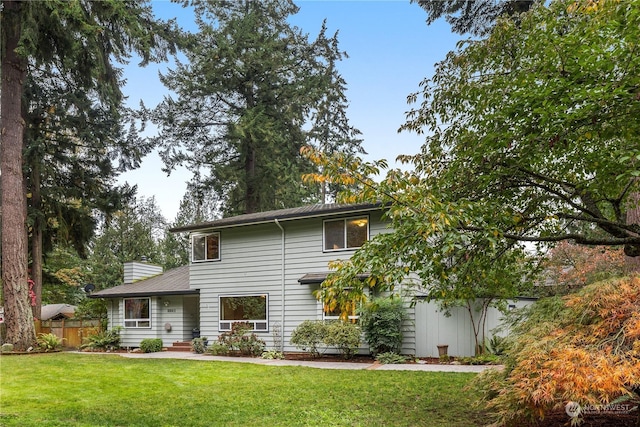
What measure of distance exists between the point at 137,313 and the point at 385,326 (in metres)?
10.9

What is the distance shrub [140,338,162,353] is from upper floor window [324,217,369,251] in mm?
7397

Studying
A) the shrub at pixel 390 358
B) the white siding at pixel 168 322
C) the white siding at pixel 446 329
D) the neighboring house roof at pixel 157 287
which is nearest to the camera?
the shrub at pixel 390 358

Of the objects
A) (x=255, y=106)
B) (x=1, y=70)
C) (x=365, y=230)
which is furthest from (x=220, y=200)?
(x=365, y=230)

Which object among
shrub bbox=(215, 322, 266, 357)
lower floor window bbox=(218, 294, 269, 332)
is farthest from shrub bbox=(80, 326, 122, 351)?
Result: shrub bbox=(215, 322, 266, 357)

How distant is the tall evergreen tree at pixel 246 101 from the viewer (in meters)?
23.4

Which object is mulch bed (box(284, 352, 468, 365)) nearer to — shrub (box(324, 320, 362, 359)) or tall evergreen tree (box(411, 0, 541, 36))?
shrub (box(324, 320, 362, 359))

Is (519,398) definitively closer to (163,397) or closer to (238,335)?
(163,397)

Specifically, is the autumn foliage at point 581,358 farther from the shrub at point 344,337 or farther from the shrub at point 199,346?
the shrub at point 199,346

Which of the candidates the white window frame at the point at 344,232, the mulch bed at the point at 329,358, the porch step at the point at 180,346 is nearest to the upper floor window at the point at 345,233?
the white window frame at the point at 344,232

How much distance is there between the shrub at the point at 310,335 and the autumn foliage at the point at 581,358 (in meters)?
8.23

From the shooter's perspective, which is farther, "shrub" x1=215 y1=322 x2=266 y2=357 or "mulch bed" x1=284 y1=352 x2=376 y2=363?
"shrub" x1=215 y1=322 x2=266 y2=357

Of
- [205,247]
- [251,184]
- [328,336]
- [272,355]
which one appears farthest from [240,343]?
[251,184]

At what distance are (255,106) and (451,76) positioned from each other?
59.6 ft

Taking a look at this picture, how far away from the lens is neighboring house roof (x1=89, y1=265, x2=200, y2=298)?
17.4 m
